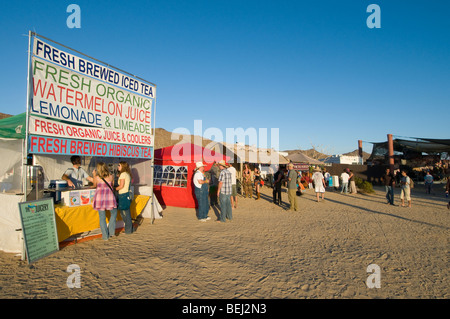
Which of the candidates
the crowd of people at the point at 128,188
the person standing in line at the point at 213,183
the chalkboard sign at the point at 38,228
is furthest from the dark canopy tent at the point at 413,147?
the chalkboard sign at the point at 38,228

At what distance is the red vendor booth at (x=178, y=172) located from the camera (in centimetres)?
1016

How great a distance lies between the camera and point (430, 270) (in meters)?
4.15

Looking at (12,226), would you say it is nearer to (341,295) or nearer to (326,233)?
(341,295)

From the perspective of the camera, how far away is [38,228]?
4324mm

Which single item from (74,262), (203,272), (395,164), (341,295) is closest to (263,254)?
(203,272)

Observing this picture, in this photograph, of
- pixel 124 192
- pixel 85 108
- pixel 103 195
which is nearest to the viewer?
pixel 103 195

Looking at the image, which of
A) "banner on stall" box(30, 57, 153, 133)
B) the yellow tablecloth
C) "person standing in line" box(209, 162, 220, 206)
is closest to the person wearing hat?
"banner on stall" box(30, 57, 153, 133)

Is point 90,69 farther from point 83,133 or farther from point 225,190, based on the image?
point 225,190

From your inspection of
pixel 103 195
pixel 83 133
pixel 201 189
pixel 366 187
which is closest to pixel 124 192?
pixel 103 195

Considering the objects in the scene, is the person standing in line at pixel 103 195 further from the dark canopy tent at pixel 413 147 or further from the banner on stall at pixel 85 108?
the dark canopy tent at pixel 413 147

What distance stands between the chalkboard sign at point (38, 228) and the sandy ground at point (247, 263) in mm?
177

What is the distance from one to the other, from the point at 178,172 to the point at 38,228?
20.7 ft
